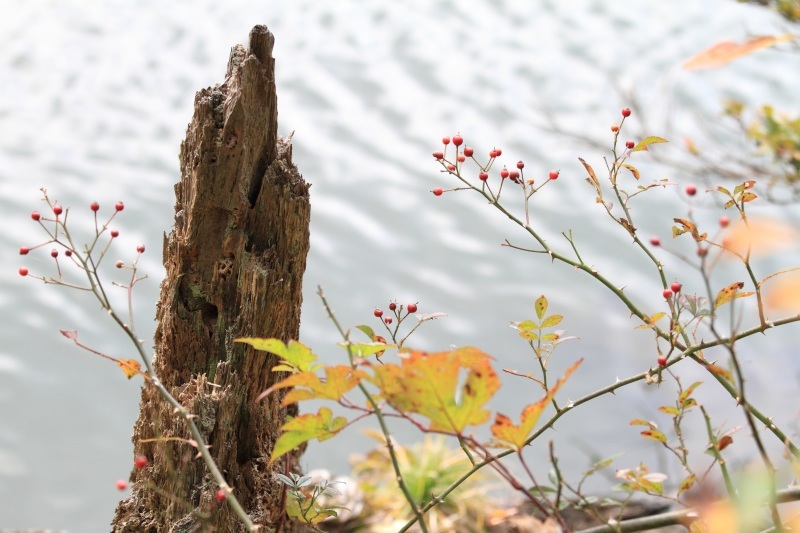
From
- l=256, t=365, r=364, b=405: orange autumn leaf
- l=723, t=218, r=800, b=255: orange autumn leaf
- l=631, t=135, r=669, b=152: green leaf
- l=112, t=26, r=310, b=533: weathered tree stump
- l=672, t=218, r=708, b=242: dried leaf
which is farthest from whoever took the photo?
l=112, t=26, r=310, b=533: weathered tree stump

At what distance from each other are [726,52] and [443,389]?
12.6 inches

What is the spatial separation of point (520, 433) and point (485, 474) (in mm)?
2786

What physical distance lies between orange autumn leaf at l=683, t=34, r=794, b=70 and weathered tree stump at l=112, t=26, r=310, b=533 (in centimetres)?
75

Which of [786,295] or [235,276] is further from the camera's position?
[235,276]

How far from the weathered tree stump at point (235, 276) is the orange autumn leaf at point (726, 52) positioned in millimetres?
747

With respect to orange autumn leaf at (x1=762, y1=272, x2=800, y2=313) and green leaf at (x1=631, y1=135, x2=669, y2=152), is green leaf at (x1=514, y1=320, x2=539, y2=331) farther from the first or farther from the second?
orange autumn leaf at (x1=762, y1=272, x2=800, y2=313)

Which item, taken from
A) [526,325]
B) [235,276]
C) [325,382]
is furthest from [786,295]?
[235,276]

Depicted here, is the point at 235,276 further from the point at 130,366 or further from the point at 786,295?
the point at 786,295

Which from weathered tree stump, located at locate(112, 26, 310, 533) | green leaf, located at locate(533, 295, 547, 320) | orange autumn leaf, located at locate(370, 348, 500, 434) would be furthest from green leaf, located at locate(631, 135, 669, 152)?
weathered tree stump, located at locate(112, 26, 310, 533)

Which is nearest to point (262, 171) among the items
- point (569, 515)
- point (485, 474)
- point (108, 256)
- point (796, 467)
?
point (796, 467)

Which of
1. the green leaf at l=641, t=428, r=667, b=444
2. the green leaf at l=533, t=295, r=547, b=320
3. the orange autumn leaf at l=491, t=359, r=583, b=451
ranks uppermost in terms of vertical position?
the green leaf at l=533, t=295, r=547, b=320

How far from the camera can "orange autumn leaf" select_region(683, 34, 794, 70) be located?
55cm

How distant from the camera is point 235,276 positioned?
118 centimetres

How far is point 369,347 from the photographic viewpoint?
742mm
